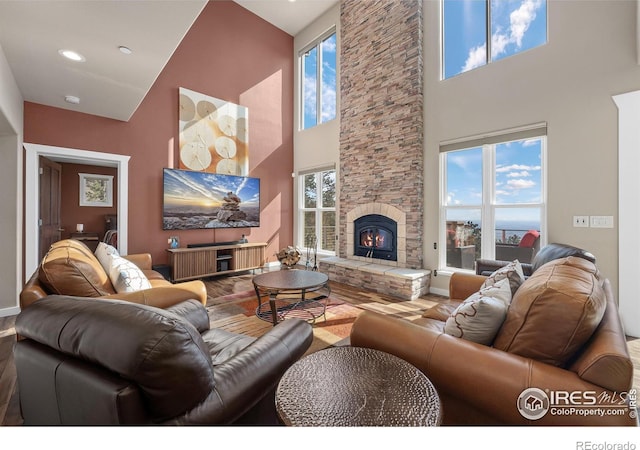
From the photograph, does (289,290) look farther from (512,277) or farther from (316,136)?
(316,136)

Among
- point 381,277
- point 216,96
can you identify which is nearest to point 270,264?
point 381,277

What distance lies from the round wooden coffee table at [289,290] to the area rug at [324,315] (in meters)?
0.11

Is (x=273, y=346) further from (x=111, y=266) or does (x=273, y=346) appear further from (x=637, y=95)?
(x=637, y=95)

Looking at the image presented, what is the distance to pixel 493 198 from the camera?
364cm

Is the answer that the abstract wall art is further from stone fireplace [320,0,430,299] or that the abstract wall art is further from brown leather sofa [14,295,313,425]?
brown leather sofa [14,295,313,425]

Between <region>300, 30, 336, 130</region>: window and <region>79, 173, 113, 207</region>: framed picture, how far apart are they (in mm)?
4827

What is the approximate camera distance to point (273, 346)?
121 cm

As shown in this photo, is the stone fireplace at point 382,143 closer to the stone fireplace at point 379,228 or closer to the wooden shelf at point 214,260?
the stone fireplace at point 379,228

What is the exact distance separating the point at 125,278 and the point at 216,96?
163 inches

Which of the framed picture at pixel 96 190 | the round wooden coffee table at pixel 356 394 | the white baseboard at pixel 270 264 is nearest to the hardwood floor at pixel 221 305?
the white baseboard at pixel 270 264

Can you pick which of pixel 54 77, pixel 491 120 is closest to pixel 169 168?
pixel 54 77

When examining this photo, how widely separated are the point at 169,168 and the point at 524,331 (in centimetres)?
499

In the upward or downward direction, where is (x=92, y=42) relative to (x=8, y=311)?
upward

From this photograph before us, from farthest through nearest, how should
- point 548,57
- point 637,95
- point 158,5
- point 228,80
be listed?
point 228,80 < point 548,57 < point 637,95 < point 158,5
